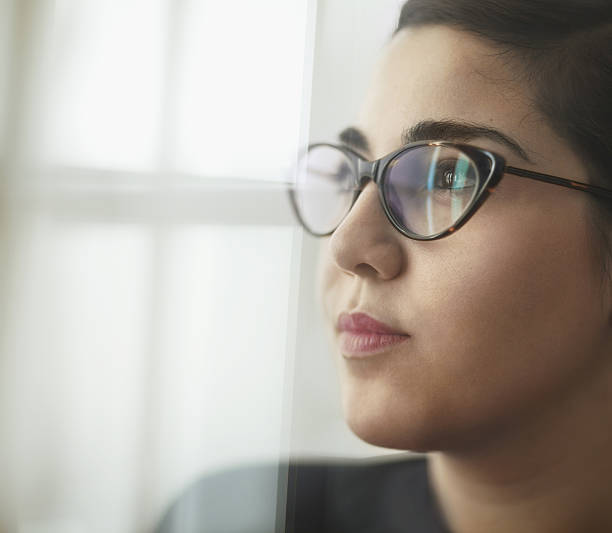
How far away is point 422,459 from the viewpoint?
2.11ft

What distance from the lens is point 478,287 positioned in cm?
52

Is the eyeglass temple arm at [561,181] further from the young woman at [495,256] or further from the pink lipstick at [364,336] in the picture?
the pink lipstick at [364,336]

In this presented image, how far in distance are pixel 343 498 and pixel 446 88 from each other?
0.37m

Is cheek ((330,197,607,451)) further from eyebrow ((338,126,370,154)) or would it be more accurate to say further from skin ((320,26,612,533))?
eyebrow ((338,126,370,154))

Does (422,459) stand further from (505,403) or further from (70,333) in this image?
(70,333)

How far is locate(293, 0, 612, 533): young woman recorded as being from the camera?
53 centimetres

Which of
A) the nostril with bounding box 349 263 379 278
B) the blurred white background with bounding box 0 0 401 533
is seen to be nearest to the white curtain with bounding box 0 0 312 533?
the blurred white background with bounding box 0 0 401 533

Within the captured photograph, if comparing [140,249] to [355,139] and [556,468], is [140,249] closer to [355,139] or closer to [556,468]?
[355,139]

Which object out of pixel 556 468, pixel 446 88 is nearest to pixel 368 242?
pixel 446 88

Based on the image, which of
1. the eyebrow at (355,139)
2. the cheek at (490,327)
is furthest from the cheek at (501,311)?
the eyebrow at (355,139)

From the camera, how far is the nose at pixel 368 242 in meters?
0.55

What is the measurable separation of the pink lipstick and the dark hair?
180 millimetres

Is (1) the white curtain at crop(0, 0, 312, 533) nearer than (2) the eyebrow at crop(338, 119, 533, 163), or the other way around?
(2) the eyebrow at crop(338, 119, 533, 163)

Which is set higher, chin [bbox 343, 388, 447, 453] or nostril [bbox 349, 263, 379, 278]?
nostril [bbox 349, 263, 379, 278]
